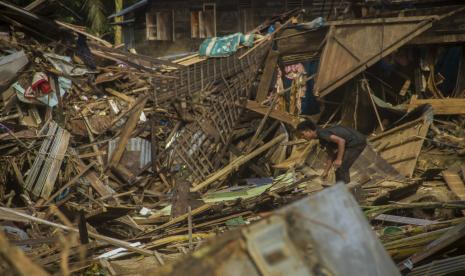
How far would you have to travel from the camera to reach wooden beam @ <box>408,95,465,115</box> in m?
13.2

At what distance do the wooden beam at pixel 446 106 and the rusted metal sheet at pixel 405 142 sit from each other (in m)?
2.09

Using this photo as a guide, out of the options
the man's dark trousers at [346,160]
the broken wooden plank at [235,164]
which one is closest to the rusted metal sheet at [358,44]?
the broken wooden plank at [235,164]

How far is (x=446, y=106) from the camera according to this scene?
13367 millimetres

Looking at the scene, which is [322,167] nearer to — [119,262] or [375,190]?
[375,190]

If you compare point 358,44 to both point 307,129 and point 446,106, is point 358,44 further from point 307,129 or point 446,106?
point 307,129

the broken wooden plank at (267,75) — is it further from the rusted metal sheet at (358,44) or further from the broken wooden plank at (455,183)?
the broken wooden plank at (455,183)

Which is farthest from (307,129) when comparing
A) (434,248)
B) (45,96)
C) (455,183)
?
(45,96)

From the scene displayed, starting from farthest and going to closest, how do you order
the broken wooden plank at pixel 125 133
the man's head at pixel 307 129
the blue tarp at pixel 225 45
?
1. the blue tarp at pixel 225 45
2. the broken wooden plank at pixel 125 133
3. the man's head at pixel 307 129

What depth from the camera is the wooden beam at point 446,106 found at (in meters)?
13.2

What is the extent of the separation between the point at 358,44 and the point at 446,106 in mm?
2433

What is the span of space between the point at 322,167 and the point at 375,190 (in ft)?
6.40

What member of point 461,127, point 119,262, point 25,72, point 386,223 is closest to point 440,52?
point 461,127

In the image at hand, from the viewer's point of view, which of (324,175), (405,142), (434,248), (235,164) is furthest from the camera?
(405,142)

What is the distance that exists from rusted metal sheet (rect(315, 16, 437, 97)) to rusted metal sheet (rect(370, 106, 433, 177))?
207 centimetres
